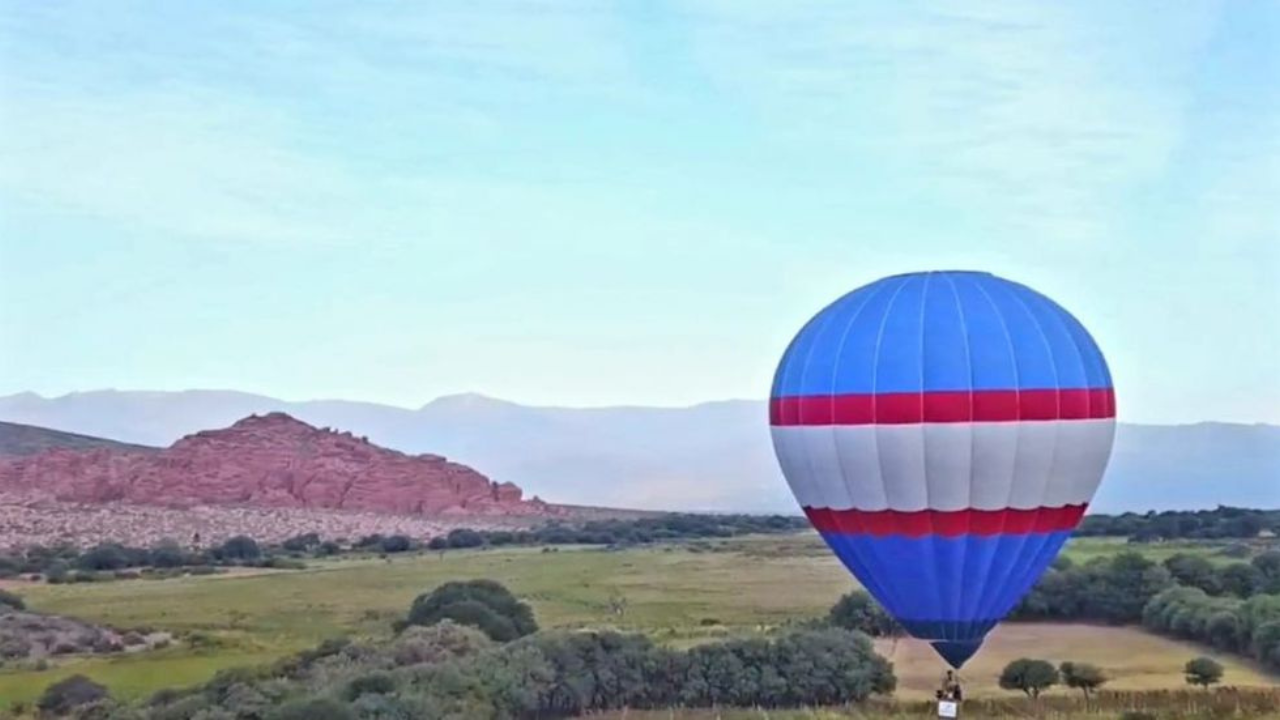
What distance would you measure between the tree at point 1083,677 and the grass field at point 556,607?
1.63 ft

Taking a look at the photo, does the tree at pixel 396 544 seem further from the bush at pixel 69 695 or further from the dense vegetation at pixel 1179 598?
the bush at pixel 69 695

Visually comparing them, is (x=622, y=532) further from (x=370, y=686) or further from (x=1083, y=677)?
(x=370, y=686)

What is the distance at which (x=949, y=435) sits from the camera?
1792 cm

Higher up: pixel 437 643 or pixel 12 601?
pixel 437 643

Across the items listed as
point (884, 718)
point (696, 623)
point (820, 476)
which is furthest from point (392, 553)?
point (820, 476)

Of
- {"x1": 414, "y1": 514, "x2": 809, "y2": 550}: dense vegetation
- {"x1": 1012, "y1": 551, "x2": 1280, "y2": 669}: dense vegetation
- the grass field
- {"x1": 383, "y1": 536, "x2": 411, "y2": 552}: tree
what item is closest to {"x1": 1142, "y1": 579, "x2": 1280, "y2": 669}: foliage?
{"x1": 1012, "y1": 551, "x2": 1280, "y2": 669}: dense vegetation

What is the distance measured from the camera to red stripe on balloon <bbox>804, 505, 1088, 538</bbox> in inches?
721

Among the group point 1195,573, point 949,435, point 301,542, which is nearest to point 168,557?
point 301,542

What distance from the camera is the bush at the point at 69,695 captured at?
29.8 metres

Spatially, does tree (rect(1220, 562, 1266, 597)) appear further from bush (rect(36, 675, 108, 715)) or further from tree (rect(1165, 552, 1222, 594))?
bush (rect(36, 675, 108, 715))

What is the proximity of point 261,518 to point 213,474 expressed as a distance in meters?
11.9

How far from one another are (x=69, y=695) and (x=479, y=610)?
12426mm

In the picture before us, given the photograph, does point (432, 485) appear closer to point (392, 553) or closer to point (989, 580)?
point (392, 553)

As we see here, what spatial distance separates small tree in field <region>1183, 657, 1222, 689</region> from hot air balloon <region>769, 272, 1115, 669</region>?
554 inches
